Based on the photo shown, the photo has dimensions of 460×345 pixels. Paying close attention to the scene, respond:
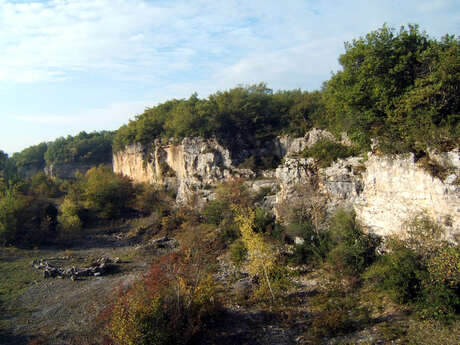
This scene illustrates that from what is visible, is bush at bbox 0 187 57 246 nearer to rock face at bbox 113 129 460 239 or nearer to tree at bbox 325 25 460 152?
rock face at bbox 113 129 460 239

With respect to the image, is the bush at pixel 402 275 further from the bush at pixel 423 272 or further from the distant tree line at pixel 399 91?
the distant tree line at pixel 399 91

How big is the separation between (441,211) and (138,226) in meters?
28.4

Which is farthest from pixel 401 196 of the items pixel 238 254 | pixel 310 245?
pixel 238 254

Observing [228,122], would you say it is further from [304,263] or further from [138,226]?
[304,263]

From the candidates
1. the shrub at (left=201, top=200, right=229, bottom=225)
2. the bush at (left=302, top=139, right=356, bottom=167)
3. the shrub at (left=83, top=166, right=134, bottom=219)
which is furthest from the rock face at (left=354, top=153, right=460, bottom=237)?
the shrub at (left=83, top=166, right=134, bottom=219)

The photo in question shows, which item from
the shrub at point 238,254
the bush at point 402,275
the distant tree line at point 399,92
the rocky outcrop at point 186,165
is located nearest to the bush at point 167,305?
the shrub at point 238,254

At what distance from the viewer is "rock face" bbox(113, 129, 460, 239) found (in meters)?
13.0

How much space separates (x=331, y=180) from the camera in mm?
20031

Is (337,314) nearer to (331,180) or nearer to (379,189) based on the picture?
(379,189)

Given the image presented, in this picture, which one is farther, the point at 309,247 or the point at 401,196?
the point at 309,247

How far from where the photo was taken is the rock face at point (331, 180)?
1298cm

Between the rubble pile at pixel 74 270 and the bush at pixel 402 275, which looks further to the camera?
the rubble pile at pixel 74 270

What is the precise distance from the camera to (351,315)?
12773 millimetres

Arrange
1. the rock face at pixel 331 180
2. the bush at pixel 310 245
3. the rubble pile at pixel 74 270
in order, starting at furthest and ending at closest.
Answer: the rubble pile at pixel 74 270, the bush at pixel 310 245, the rock face at pixel 331 180
